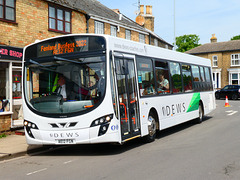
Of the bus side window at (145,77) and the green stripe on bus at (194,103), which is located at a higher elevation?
the bus side window at (145,77)

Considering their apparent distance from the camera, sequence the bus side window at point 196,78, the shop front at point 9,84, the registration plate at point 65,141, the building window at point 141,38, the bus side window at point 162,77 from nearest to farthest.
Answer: the registration plate at point 65,141, the bus side window at point 162,77, the shop front at point 9,84, the bus side window at point 196,78, the building window at point 141,38

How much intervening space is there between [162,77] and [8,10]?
7.39 metres

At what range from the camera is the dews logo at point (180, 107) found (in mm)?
10648

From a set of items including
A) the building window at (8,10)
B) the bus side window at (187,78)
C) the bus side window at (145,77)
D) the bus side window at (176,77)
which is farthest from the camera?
the building window at (8,10)

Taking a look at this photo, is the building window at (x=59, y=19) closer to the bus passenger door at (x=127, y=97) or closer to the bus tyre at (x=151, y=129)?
the bus passenger door at (x=127, y=97)

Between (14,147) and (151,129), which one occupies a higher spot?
(151,129)

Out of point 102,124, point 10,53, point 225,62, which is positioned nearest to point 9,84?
point 10,53

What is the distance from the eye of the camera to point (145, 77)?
9445 mm

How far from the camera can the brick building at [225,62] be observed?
48.3 metres

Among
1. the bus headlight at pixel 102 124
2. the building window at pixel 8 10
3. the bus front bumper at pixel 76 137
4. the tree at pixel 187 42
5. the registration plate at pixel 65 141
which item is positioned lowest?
the registration plate at pixel 65 141

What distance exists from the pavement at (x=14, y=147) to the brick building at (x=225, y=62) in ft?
141

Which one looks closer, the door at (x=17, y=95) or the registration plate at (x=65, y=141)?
the registration plate at (x=65, y=141)

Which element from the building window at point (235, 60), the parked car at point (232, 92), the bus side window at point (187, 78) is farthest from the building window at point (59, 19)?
A: the building window at point (235, 60)

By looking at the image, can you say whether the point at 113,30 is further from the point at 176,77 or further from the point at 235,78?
the point at 235,78
